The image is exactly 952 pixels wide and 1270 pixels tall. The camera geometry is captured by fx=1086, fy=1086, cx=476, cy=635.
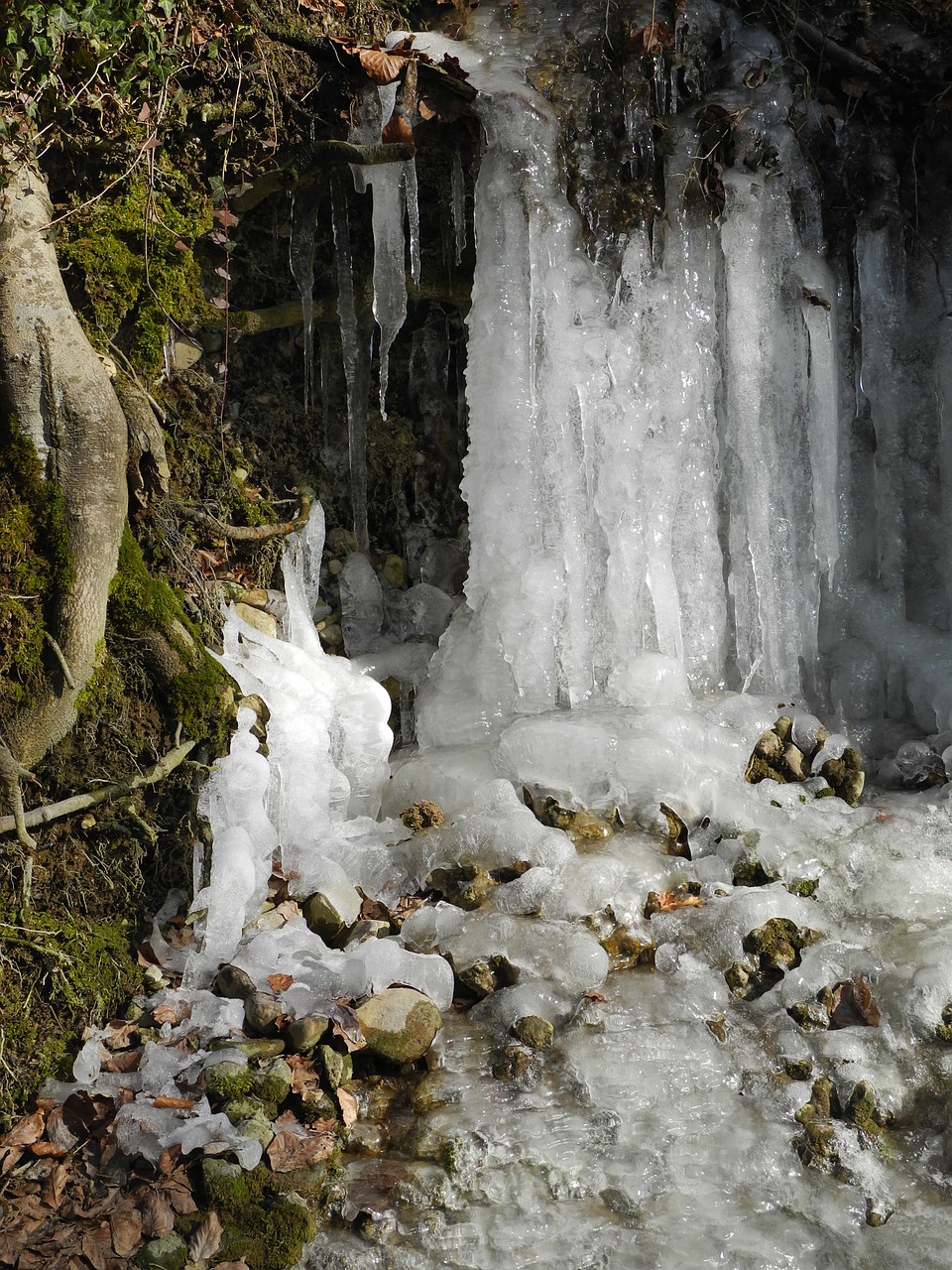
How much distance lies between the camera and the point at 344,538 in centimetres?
493

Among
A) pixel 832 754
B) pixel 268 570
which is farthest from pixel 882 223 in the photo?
pixel 268 570

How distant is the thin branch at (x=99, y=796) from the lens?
10.3 feet

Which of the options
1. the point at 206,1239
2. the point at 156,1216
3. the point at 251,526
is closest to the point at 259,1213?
the point at 206,1239

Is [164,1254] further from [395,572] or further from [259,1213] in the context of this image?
[395,572]

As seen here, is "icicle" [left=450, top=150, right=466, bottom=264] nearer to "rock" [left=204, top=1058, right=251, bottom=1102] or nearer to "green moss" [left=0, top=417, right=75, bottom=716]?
"green moss" [left=0, top=417, right=75, bottom=716]

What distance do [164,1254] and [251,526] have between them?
8.99ft

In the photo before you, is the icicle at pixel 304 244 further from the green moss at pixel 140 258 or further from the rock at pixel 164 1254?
the rock at pixel 164 1254

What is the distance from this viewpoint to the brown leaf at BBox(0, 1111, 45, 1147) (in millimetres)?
2797

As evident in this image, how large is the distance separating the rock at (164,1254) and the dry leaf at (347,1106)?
510 mm

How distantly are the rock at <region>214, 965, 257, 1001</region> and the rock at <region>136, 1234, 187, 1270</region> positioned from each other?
722mm

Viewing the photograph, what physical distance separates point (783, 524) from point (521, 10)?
263 cm

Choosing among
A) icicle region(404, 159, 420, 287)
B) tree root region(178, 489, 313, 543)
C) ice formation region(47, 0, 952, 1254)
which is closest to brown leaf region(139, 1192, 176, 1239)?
ice formation region(47, 0, 952, 1254)

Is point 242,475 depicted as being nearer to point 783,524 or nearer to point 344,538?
point 344,538

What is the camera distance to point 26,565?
10.7 feet
